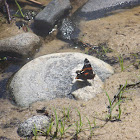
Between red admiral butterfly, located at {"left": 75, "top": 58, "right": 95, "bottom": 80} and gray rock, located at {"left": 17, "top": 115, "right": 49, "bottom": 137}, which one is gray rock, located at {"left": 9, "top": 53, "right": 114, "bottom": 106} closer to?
red admiral butterfly, located at {"left": 75, "top": 58, "right": 95, "bottom": 80}

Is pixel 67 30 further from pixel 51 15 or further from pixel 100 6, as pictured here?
pixel 100 6

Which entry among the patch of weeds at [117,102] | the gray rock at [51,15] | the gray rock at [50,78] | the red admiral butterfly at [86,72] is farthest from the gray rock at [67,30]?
the patch of weeds at [117,102]

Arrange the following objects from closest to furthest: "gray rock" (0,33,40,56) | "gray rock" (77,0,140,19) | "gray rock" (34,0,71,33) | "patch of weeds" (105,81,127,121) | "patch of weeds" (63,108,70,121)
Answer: "patch of weeds" (105,81,127,121) < "patch of weeds" (63,108,70,121) < "gray rock" (0,33,40,56) < "gray rock" (34,0,71,33) < "gray rock" (77,0,140,19)

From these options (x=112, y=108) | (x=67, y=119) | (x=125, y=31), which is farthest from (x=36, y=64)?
(x=125, y=31)

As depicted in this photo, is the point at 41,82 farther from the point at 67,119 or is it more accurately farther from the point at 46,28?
the point at 46,28

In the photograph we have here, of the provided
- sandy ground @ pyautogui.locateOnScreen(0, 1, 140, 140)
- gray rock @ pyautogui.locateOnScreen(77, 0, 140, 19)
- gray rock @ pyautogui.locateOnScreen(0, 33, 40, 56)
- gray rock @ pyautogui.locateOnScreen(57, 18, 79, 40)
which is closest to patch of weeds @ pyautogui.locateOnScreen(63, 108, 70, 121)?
sandy ground @ pyautogui.locateOnScreen(0, 1, 140, 140)

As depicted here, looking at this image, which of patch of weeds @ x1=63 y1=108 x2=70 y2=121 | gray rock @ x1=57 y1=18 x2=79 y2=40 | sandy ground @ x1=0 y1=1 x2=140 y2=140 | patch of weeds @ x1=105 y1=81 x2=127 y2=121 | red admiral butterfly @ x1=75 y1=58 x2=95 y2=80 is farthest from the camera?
gray rock @ x1=57 y1=18 x2=79 y2=40
